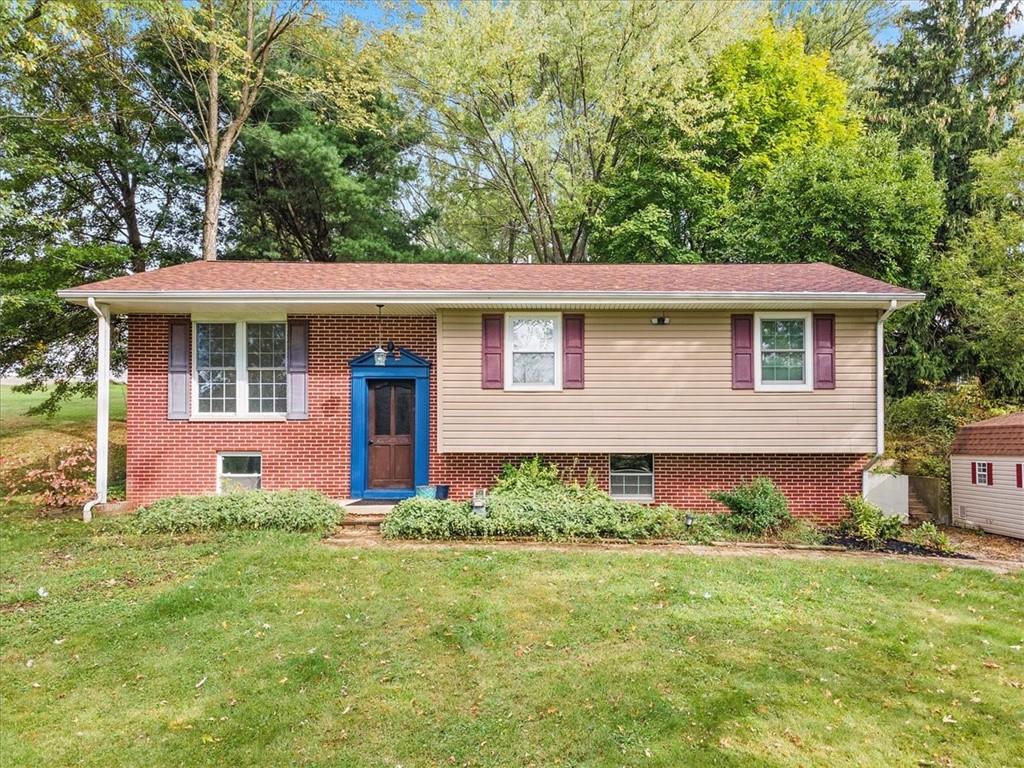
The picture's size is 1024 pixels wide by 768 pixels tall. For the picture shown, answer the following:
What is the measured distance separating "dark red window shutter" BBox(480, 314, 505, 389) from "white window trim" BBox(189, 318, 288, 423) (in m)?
3.35

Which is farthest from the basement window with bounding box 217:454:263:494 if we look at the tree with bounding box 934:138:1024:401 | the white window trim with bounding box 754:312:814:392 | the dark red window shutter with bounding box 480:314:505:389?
the tree with bounding box 934:138:1024:401

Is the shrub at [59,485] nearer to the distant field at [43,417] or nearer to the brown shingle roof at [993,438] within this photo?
the distant field at [43,417]

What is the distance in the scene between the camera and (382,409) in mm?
9453

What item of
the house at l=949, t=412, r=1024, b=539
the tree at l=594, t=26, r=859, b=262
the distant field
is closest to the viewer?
the house at l=949, t=412, r=1024, b=539

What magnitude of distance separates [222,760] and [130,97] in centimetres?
1784

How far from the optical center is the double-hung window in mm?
9211

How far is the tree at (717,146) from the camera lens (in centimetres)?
1617

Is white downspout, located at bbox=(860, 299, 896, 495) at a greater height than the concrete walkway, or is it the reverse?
white downspout, located at bbox=(860, 299, 896, 495)

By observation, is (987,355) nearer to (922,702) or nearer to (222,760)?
(922,702)

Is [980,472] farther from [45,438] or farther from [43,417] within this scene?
[43,417]

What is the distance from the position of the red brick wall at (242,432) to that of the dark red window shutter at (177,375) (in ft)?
0.43

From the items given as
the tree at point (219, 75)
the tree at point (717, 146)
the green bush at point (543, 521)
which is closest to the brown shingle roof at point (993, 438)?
the green bush at point (543, 521)

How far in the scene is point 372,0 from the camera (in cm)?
1641

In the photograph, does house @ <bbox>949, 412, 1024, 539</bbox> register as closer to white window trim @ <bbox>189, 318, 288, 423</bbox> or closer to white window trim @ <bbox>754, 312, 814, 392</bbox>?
white window trim @ <bbox>754, 312, 814, 392</bbox>
